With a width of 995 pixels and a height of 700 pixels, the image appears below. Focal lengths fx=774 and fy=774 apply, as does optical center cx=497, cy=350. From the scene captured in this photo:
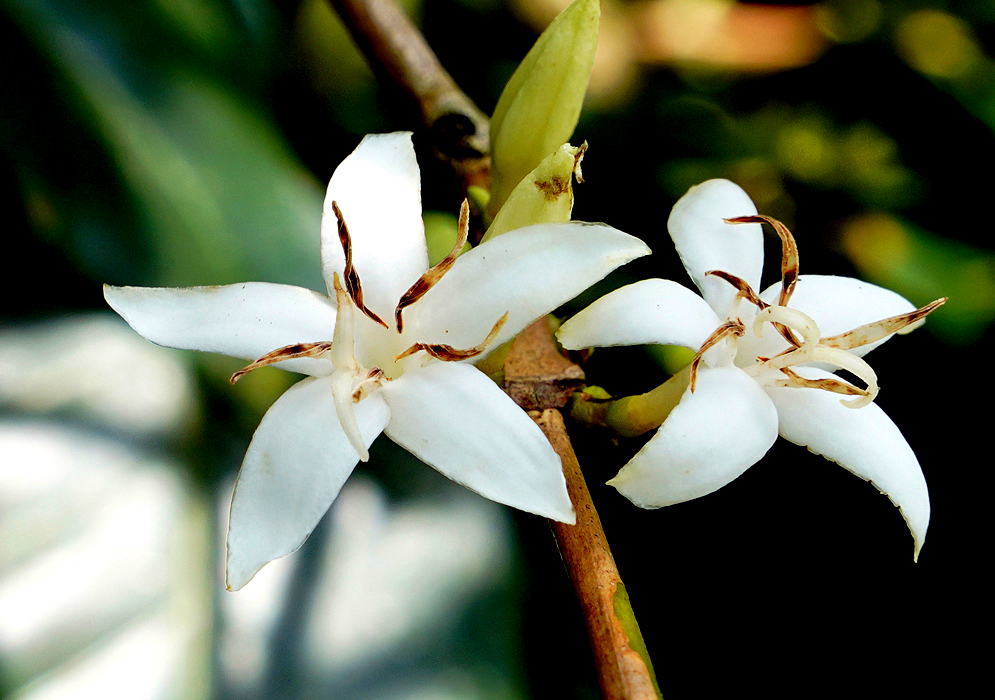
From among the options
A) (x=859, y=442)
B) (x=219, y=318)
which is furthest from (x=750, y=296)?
(x=219, y=318)

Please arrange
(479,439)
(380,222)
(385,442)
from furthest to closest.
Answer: (385,442), (380,222), (479,439)

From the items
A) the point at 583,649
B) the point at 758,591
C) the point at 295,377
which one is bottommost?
the point at 758,591

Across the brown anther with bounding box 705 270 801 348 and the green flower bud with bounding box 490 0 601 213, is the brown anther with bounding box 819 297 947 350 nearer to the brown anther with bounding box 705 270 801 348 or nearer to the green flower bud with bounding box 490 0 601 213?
the brown anther with bounding box 705 270 801 348

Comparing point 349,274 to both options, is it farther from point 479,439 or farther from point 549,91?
point 549,91

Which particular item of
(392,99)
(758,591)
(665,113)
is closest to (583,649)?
(758,591)

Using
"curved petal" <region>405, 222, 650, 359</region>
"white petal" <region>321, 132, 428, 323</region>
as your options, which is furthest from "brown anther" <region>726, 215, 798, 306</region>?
"white petal" <region>321, 132, 428, 323</region>

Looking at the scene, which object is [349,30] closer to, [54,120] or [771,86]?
[54,120]

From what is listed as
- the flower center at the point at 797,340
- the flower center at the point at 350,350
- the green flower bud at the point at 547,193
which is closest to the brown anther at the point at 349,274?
the flower center at the point at 350,350
